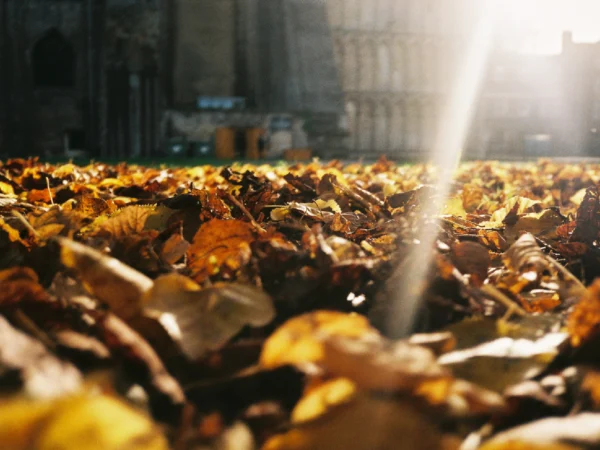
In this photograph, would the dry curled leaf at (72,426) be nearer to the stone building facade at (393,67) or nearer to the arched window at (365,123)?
the stone building facade at (393,67)

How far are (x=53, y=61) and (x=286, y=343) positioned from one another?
1622cm

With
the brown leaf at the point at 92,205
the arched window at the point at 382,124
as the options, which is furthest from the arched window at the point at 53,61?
the brown leaf at the point at 92,205

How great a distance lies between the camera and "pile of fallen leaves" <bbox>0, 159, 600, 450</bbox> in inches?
12.4

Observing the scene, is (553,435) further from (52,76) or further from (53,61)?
(53,61)

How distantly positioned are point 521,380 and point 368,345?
0.51 feet

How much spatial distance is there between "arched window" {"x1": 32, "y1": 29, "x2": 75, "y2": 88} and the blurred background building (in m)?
0.03

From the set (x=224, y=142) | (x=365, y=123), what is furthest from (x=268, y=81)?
(x=365, y=123)

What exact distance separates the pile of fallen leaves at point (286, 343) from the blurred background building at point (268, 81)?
399 inches

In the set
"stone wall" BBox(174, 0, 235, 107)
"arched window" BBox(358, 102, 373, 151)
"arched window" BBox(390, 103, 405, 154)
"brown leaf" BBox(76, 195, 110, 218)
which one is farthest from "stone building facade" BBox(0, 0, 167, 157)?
"brown leaf" BBox(76, 195, 110, 218)

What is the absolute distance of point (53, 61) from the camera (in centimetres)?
1508

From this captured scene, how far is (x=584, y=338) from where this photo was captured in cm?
46

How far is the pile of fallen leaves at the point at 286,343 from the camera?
0.31m

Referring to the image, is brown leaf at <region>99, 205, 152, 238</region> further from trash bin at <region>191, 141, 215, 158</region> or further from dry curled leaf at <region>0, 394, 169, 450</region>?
trash bin at <region>191, 141, 215, 158</region>

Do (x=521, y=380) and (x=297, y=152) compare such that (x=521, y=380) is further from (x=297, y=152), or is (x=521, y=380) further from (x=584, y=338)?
(x=297, y=152)
